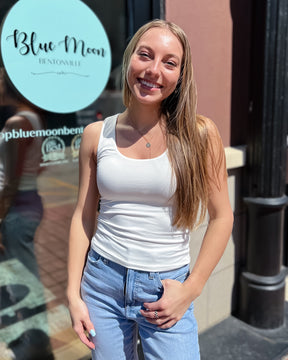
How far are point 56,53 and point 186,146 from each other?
3.81ft

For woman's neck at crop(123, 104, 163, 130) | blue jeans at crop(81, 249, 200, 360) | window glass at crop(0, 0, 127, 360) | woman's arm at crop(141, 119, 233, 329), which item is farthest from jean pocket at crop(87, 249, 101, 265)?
window glass at crop(0, 0, 127, 360)

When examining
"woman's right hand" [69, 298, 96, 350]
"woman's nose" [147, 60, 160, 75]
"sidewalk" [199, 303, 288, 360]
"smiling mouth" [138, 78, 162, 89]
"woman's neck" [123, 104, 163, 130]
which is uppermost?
"woman's nose" [147, 60, 160, 75]

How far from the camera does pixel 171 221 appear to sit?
1.38 meters

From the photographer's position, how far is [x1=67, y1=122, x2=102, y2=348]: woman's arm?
4.61 feet

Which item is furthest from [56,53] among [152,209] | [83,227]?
[152,209]

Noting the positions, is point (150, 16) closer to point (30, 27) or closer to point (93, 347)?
point (30, 27)

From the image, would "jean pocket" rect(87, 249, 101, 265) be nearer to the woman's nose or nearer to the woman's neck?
the woman's neck

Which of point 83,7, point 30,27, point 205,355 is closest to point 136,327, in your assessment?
point 205,355

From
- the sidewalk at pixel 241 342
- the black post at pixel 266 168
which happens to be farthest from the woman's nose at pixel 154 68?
→ the sidewalk at pixel 241 342

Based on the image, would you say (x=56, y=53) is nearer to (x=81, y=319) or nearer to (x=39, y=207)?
(x=39, y=207)

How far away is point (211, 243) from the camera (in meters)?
1.39

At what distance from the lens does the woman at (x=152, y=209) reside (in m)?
→ 1.31

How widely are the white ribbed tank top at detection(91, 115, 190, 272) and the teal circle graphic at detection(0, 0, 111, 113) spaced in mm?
871

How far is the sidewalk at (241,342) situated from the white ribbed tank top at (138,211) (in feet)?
5.29
